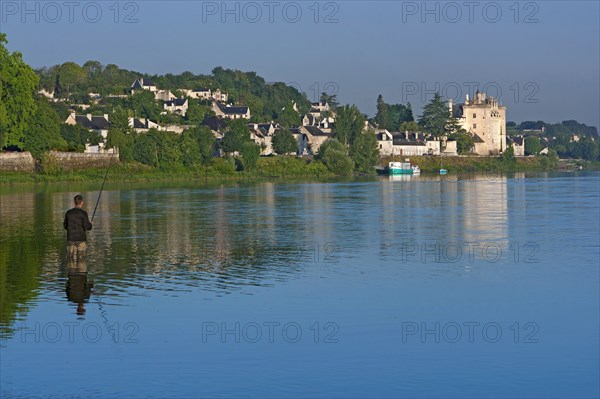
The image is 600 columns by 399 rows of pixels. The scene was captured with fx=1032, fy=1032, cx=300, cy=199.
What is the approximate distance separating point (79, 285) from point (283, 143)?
123 metres

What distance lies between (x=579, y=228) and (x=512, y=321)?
864 inches

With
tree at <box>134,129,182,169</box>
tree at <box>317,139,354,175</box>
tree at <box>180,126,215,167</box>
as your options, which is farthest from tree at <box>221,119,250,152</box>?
tree at <box>134,129,182,169</box>

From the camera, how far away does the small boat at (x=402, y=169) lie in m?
147

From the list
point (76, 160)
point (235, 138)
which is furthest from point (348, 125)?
point (76, 160)

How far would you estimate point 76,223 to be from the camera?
81.6 ft

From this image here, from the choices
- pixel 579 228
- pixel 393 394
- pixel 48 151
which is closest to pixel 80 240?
pixel 393 394

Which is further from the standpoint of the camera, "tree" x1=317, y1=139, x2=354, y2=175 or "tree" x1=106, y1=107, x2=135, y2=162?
"tree" x1=317, y1=139, x2=354, y2=175

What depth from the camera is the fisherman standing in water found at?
24641 mm

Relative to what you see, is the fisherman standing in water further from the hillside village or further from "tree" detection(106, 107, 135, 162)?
the hillside village

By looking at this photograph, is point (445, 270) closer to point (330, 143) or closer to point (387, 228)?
point (387, 228)

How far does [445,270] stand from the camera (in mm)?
26062

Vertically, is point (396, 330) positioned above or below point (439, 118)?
below

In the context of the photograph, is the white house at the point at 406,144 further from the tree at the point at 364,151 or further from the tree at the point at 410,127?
the tree at the point at 364,151

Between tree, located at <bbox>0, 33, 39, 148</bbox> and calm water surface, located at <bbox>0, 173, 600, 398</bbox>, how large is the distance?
56.8 meters
